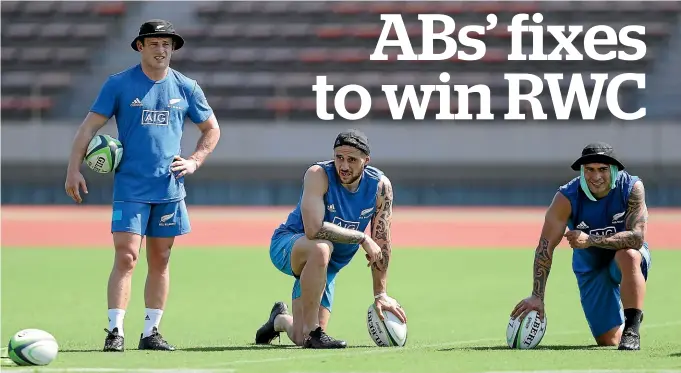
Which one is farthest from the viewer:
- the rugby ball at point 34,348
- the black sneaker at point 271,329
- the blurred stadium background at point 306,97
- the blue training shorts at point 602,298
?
the blurred stadium background at point 306,97

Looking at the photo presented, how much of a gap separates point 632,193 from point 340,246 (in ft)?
6.42

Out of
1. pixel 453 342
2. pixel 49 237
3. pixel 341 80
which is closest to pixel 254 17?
pixel 341 80

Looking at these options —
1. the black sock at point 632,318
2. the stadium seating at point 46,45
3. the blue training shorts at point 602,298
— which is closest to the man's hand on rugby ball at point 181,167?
the blue training shorts at point 602,298

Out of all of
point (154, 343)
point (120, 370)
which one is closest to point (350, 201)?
point (154, 343)

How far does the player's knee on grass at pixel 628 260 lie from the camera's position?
809 centimetres

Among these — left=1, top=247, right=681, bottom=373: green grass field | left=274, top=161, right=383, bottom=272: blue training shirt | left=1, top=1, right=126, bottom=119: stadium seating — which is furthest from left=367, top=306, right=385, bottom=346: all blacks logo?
left=1, top=1, right=126, bottom=119: stadium seating

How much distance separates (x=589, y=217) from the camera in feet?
27.5

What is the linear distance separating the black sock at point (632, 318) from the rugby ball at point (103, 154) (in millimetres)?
3385

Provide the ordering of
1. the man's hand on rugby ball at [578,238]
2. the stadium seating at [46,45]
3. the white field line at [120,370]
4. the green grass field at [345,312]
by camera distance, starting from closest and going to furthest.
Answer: the white field line at [120,370] < the green grass field at [345,312] < the man's hand on rugby ball at [578,238] < the stadium seating at [46,45]

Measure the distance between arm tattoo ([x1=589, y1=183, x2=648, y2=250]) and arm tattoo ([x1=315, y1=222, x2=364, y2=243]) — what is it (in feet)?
4.99

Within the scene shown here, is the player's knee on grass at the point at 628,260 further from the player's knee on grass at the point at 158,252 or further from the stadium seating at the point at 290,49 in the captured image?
the stadium seating at the point at 290,49

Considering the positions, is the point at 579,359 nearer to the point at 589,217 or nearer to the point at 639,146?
the point at 589,217

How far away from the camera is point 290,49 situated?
36.1 meters

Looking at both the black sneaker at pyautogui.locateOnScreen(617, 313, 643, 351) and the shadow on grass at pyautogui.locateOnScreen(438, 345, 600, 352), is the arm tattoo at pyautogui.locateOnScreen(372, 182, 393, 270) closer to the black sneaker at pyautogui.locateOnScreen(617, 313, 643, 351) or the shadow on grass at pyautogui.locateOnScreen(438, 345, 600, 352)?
the shadow on grass at pyautogui.locateOnScreen(438, 345, 600, 352)
